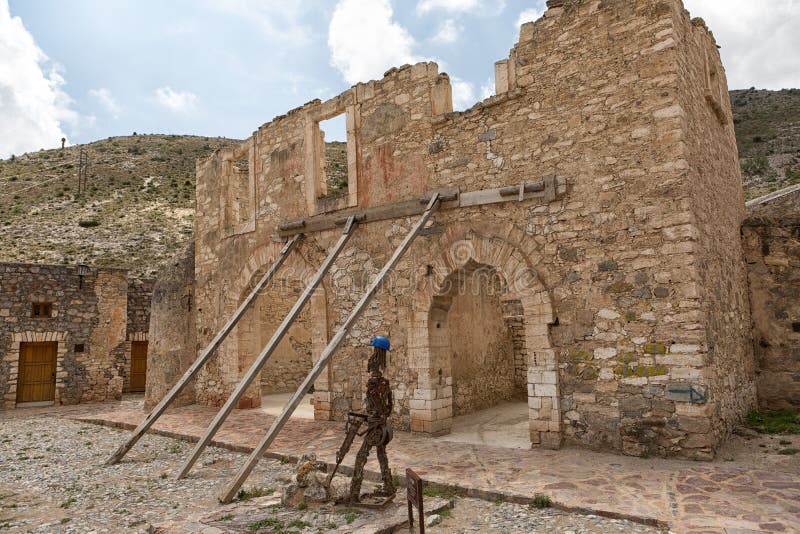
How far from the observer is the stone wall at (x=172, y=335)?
1171 centimetres

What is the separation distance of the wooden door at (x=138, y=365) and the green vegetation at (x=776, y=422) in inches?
656

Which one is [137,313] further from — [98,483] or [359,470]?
[359,470]

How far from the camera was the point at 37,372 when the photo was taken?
569 inches

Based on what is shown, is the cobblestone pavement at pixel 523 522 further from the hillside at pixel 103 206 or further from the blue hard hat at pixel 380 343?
the hillside at pixel 103 206

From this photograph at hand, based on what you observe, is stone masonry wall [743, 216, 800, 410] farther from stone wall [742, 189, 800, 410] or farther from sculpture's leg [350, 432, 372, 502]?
sculpture's leg [350, 432, 372, 502]

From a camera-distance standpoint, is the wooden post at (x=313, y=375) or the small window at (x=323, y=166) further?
the small window at (x=323, y=166)

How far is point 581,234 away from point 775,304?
400 cm

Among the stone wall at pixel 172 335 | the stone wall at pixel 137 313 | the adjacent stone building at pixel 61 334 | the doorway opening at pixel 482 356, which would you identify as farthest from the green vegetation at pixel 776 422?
the stone wall at pixel 137 313

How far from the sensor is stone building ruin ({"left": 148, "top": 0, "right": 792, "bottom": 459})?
608cm

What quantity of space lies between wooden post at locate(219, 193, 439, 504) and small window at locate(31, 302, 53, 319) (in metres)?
11.4

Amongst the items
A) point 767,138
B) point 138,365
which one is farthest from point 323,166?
point 767,138

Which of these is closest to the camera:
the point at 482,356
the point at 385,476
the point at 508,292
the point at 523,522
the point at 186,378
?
the point at 523,522

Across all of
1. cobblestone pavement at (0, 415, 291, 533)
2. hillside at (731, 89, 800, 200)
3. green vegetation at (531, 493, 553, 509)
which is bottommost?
cobblestone pavement at (0, 415, 291, 533)

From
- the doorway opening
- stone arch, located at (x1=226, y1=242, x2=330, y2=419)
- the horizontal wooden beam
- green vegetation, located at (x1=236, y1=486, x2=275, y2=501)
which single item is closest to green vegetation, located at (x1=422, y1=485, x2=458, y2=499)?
green vegetation, located at (x1=236, y1=486, x2=275, y2=501)
